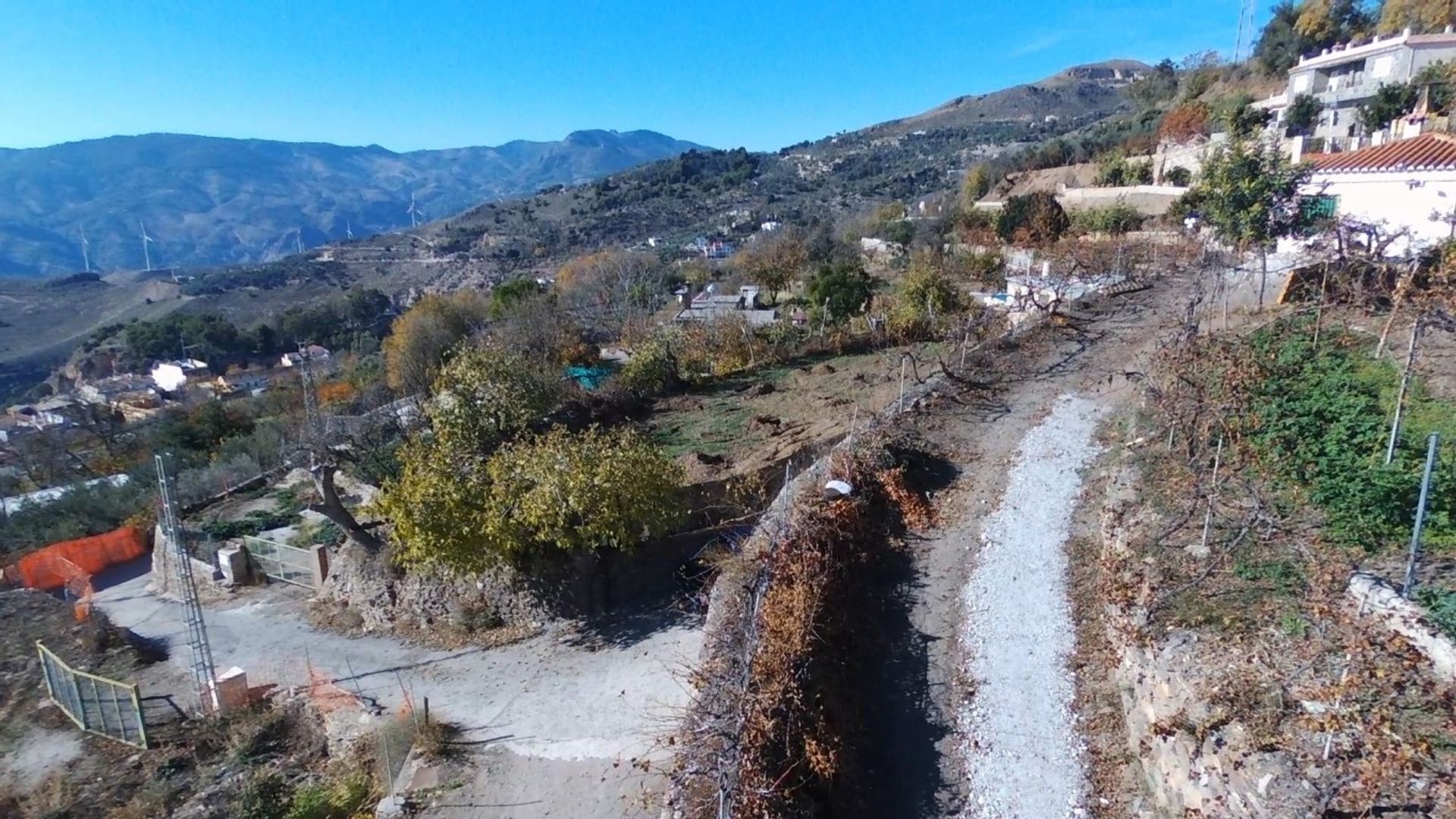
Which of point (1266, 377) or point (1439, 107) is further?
point (1439, 107)

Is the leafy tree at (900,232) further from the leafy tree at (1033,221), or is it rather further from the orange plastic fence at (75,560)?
the orange plastic fence at (75,560)

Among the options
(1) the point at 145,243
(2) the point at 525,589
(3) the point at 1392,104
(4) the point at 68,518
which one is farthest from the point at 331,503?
(1) the point at 145,243

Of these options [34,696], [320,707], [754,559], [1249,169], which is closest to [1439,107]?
[1249,169]

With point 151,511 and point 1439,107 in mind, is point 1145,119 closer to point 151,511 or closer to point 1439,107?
point 1439,107

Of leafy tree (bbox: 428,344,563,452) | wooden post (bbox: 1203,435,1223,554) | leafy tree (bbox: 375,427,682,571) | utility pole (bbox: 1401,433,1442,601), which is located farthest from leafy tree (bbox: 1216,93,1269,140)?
leafy tree (bbox: 375,427,682,571)

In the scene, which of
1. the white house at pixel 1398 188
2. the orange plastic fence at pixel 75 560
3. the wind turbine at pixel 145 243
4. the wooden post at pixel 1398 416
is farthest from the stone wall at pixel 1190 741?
the wind turbine at pixel 145 243

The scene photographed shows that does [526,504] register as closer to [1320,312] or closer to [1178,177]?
[1320,312]
